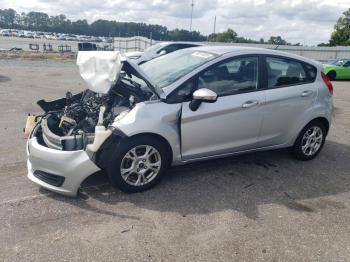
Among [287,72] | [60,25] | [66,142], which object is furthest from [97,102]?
[60,25]

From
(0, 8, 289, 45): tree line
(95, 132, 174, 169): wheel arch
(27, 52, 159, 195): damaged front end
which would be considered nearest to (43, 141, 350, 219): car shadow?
(27, 52, 159, 195): damaged front end

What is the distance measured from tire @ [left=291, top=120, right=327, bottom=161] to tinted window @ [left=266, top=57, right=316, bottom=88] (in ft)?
2.27

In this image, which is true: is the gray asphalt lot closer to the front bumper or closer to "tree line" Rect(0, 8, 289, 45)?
the front bumper

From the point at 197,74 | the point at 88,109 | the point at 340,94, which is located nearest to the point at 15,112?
the point at 88,109

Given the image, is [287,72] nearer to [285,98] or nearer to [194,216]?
[285,98]

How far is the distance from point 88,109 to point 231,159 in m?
2.21

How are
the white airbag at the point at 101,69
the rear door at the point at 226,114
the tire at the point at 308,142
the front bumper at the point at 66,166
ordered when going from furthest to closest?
the tire at the point at 308,142 → the rear door at the point at 226,114 → the white airbag at the point at 101,69 → the front bumper at the point at 66,166

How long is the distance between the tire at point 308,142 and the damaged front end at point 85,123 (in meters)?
2.44

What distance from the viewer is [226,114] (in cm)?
415

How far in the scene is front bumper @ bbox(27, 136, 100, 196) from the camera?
3551 millimetres

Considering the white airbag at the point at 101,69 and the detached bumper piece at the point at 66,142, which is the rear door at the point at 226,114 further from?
the detached bumper piece at the point at 66,142

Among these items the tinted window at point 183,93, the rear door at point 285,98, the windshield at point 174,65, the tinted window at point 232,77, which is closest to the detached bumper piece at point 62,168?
the tinted window at point 183,93

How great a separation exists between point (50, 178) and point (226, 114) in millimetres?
2159

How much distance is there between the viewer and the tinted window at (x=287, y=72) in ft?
14.9
